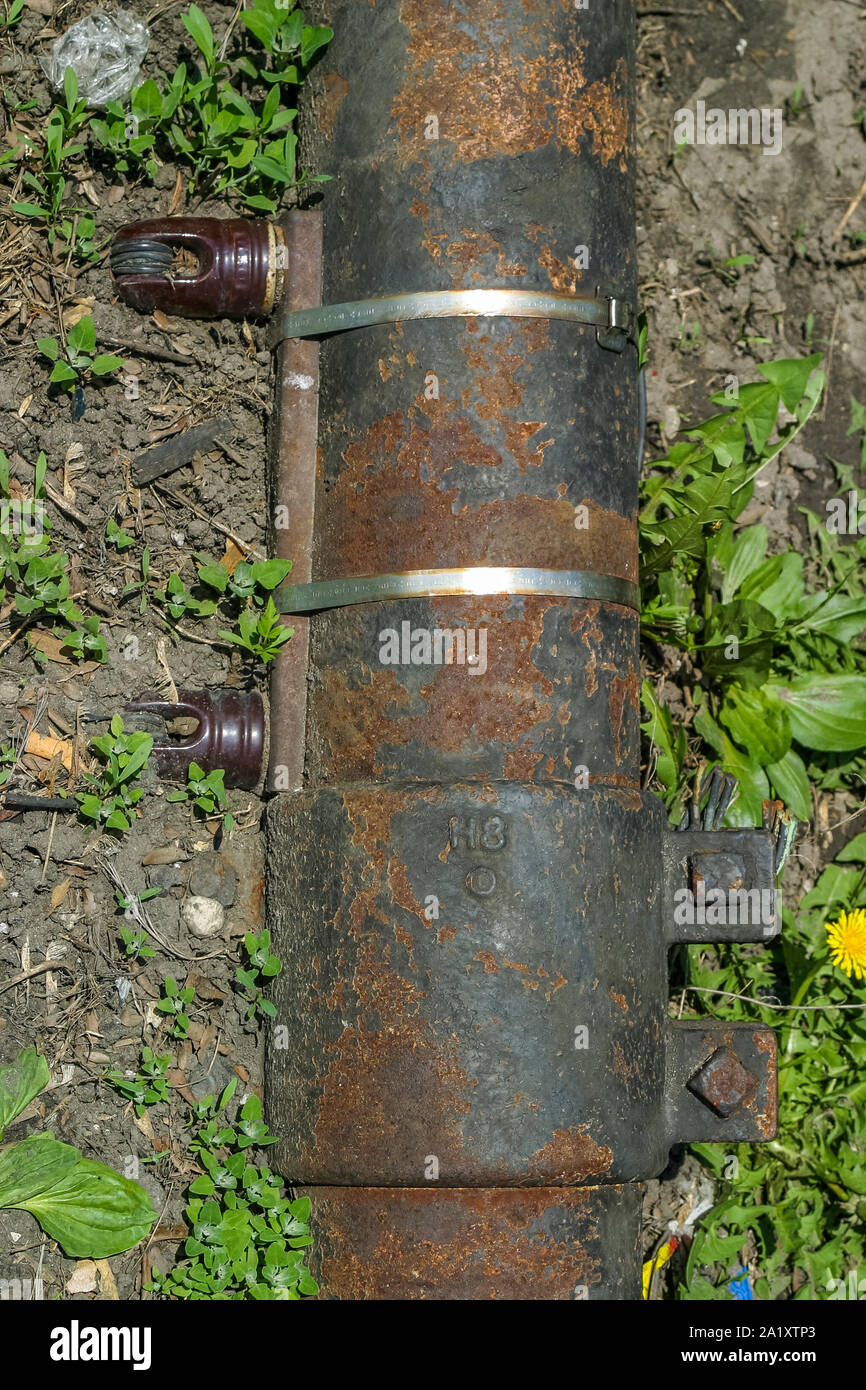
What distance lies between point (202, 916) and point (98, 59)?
187cm

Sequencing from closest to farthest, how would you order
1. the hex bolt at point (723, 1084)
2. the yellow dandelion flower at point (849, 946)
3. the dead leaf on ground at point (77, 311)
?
1. the hex bolt at point (723, 1084)
2. the dead leaf on ground at point (77, 311)
3. the yellow dandelion flower at point (849, 946)

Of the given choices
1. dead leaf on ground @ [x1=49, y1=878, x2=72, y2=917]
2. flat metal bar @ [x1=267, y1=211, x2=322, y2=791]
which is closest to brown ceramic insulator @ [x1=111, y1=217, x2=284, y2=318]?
flat metal bar @ [x1=267, y1=211, x2=322, y2=791]

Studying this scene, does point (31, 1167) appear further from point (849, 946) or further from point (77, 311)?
point (849, 946)

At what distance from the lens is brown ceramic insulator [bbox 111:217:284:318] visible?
2.57m

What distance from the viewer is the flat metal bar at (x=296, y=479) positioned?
8.29 feet

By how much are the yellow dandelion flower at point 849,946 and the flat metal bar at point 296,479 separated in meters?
1.44

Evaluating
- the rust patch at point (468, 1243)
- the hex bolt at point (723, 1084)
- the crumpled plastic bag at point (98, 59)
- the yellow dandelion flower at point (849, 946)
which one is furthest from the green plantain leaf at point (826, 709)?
the crumpled plastic bag at point (98, 59)

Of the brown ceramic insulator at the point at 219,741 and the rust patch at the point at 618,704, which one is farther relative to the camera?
the brown ceramic insulator at the point at 219,741

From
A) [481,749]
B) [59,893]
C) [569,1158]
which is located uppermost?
[481,749]

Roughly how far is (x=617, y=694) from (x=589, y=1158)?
869 mm

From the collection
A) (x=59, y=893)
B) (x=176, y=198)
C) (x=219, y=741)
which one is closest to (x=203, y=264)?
(x=176, y=198)

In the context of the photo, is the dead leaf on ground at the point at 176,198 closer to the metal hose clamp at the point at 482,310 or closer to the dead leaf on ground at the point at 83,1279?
the metal hose clamp at the point at 482,310

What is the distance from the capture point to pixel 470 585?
2297mm

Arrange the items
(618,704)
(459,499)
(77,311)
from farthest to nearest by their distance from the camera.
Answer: (77,311) < (618,704) < (459,499)
